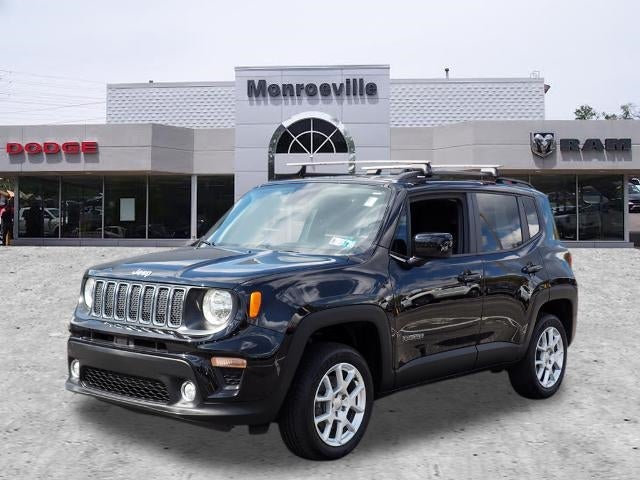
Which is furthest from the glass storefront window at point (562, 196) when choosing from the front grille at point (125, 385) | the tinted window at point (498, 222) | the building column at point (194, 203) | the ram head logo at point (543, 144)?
the front grille at point (125, 385)

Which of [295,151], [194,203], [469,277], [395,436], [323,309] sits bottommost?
[395,436]

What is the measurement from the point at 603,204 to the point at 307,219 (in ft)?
88.0

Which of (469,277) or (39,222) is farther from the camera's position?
(39,222)

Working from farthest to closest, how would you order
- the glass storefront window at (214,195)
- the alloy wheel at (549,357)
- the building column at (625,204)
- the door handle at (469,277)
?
the glass storefront window at (214,195) < the building column at (625,204) < the alloy wheel at (549,357) < the door handle at (469,277)

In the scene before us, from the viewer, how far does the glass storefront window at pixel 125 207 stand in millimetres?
31141

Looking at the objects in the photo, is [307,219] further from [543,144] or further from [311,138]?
[543,144]

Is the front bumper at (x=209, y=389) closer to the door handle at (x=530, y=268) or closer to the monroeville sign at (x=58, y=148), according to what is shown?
the door handle at (x=530, y=268)

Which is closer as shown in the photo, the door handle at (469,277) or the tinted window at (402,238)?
the tinted window at (402,238)

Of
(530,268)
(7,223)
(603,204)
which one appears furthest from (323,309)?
(7,223)

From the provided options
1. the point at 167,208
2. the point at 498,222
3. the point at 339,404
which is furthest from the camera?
the point at 167,208

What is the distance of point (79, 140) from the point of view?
29.7m

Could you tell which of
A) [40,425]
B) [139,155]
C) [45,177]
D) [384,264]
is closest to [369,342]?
[384,264]

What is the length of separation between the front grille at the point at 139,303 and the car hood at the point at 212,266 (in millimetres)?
61

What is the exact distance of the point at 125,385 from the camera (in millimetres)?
4523
